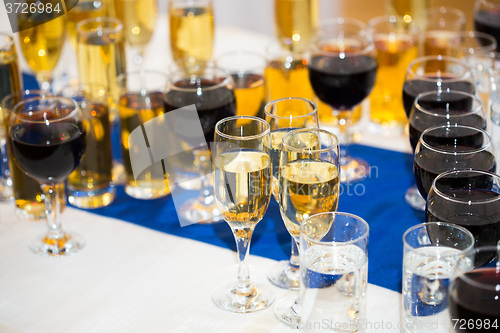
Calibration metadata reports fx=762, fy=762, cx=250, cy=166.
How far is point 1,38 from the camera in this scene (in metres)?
1.53

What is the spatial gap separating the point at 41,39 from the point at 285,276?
85 cm

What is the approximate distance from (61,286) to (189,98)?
0.41 meters

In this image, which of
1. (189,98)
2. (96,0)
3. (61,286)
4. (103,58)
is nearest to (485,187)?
(189,98)

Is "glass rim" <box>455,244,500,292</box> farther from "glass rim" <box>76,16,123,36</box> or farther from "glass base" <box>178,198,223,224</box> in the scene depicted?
"glass rim" <box>76,16,123,36</box>

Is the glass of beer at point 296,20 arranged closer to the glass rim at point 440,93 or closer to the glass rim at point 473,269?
the glass rim at point 440,93

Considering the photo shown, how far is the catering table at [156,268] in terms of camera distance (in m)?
1.13

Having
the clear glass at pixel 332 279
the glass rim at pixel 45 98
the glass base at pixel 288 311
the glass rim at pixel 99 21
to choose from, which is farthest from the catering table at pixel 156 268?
the glass rim at pixel 99 21

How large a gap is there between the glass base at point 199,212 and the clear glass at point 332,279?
434 mm

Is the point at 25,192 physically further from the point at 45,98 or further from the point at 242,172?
the point at 242,172

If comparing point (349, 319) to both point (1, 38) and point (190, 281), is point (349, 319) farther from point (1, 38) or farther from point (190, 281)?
point (1, 38)

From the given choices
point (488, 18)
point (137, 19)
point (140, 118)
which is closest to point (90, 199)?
point (140, 118)

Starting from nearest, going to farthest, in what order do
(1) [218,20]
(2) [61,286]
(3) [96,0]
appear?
Answer: 1. (2) [61,286]
2. (3) [96,0]
3. (1) [218,20]

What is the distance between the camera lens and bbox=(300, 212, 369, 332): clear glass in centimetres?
95

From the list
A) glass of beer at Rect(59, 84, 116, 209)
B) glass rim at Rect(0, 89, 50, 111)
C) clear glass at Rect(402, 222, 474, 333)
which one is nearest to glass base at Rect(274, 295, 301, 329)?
clear glass at Rect(402, 222, 474, 333)
